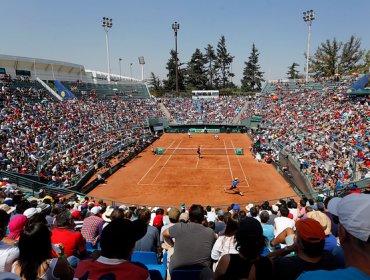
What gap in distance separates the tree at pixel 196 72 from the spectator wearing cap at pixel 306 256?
93.4m

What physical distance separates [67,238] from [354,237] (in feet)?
13.4

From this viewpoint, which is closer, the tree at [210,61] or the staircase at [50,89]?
the staircase at [50,89]

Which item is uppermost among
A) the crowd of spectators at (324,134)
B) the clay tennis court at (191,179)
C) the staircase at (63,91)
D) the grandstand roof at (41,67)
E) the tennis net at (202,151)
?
the grandstand roof at (41,67)

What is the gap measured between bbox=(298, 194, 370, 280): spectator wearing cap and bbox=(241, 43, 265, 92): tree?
9739 cm

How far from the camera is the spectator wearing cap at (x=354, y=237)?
1.73 m

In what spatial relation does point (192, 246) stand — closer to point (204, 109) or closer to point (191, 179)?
point (191, 179)

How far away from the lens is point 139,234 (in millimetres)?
2822

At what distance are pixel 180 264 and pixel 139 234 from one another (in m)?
1.41

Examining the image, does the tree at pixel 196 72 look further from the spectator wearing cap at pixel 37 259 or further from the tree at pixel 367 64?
the spectator wearing cap at pixel 37 259

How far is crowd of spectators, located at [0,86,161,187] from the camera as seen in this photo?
21.2 m

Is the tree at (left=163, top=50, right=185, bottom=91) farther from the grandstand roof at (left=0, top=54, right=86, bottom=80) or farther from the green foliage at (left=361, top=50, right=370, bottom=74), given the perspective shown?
the green foliage at (left=361, top=50, right=370, bottom=74)

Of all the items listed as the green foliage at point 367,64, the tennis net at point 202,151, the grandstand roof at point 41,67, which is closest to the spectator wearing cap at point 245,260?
the tennis net at point 202,151

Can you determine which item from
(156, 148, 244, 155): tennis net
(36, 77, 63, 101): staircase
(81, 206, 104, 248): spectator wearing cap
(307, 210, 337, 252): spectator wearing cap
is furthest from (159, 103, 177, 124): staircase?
(307, 210, 337, 252): spectator wearing cap

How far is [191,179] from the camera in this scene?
26469 millimetres
